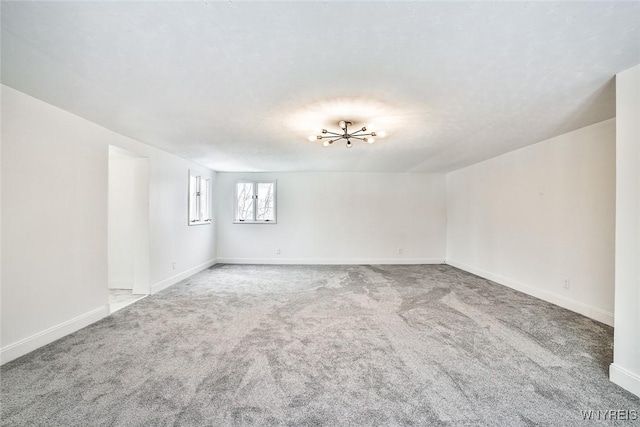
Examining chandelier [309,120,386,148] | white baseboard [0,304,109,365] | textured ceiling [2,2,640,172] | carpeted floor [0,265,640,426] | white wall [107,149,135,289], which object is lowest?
carpeted floor [0,265,640,426]

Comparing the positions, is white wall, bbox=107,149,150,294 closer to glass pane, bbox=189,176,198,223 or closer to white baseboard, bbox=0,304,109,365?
glass pane, bbox=189,176,198,223

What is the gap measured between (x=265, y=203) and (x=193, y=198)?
1750 millimetres

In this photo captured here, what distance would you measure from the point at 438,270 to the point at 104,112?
624cm

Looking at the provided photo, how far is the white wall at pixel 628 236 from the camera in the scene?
1.95 meters

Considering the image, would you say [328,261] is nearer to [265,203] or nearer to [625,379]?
[265,203]

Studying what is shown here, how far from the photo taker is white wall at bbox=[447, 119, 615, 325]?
3.27 meters

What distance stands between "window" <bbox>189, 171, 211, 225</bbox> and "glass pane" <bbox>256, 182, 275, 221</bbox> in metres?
1.18

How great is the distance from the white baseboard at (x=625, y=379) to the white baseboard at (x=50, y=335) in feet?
15.5

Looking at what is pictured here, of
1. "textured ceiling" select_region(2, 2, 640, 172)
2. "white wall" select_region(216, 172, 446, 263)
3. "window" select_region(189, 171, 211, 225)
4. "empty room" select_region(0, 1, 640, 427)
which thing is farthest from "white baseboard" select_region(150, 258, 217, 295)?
"textured ceiling" select_region(2, 2, 640, 172)

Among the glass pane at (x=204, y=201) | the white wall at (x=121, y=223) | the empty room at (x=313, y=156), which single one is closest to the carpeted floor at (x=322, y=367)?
the empty room at (x=313, y=156)

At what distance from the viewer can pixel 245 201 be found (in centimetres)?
704

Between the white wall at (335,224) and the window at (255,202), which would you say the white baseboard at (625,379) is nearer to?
the white wall at (335,224)

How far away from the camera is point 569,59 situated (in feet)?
6.15

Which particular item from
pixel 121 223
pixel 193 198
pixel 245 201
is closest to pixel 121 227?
pixel 121 223
